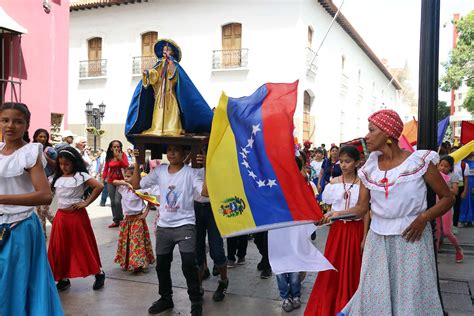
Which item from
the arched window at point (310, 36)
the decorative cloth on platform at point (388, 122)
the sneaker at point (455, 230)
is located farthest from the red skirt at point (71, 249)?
the arched window at point (310, 36)

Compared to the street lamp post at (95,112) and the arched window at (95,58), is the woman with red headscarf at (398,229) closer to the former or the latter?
the street lamp post at (95,112)

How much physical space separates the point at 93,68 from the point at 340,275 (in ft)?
67.4

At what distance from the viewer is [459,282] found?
19.3ft

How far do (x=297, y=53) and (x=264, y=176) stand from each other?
620 inches

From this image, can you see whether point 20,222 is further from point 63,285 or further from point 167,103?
point 63,285

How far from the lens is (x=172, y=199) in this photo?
4449 millimetres

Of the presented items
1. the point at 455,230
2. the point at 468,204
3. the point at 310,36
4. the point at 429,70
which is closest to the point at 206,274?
the point at 429,70

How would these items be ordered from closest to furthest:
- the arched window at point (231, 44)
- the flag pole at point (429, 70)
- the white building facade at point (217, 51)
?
the flag pole at point (429, 70)
the white building facade at point (217, 51)
the arched window at point (231, 44)

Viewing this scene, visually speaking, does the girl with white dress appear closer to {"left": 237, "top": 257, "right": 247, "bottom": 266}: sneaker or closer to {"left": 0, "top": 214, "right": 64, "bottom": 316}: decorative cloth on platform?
{"left": 0, "top": 214, "right": 64, "bottom": 316}: decorative cloth on platform

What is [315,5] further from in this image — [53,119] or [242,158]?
[242,158]

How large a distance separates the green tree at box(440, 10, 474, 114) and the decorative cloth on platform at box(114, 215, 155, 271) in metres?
19.1

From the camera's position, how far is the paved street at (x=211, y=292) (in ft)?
15.8

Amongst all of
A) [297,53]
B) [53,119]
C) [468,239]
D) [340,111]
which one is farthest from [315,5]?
[468,239]

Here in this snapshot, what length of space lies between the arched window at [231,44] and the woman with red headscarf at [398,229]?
16515mm
